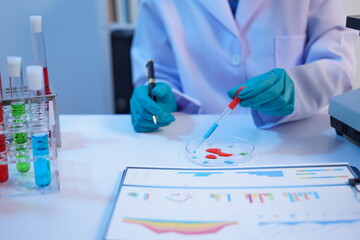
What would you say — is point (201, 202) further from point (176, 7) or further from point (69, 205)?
point (176, 7)

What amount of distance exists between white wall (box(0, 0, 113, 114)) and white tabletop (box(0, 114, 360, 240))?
0.88 metres

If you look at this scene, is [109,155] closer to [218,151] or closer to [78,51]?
[218,151]

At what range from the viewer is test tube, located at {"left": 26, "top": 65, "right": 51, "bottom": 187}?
2.31 feet

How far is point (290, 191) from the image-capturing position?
2.36 feet

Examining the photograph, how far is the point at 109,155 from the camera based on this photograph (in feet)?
3.02

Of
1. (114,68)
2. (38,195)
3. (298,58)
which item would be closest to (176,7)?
(298,58)

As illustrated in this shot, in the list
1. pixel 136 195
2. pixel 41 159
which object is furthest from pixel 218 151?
pixel 41 159

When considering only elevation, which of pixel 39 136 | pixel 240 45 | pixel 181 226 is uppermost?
pixel 240 45

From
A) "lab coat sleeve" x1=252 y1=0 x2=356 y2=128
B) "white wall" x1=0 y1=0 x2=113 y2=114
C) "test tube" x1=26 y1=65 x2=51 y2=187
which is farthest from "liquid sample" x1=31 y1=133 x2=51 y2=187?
"white wall" x1=0 y1=0 x2=113 y2=114

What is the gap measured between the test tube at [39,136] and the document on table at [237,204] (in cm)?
14

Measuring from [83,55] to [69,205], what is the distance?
147 cm

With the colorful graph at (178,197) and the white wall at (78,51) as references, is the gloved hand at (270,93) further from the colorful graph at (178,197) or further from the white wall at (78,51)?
the white wall at (78,51)

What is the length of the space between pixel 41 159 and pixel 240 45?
28.0 inches

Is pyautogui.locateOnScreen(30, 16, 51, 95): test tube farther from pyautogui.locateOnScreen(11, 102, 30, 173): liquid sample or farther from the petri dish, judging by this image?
the petri dish
